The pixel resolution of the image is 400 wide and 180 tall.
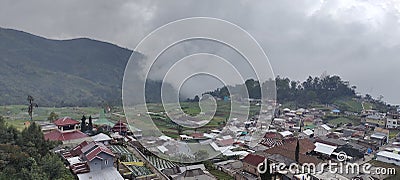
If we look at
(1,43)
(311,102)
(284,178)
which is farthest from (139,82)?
(1,43)

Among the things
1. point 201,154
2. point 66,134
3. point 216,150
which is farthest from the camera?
point 216,150

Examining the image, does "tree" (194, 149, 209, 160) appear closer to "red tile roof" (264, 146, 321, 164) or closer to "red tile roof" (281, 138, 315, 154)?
"red tile roof" (264, 146, 321, 164)

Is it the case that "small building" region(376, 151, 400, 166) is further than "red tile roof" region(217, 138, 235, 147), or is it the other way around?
"red tile roof" region(217, 138, 235, 147)

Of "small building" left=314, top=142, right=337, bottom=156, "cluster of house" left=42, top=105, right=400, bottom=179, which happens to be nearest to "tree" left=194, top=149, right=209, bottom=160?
"cluster of house" left=42, top=105, right=400, bottom=179

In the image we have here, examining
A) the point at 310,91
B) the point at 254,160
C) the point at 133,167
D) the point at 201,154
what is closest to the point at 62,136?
the point at 133,167

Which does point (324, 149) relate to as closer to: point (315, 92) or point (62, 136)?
point (62, 136)

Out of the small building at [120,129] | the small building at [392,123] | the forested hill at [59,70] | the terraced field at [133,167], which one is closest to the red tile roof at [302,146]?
the terraced field at [133,167]
